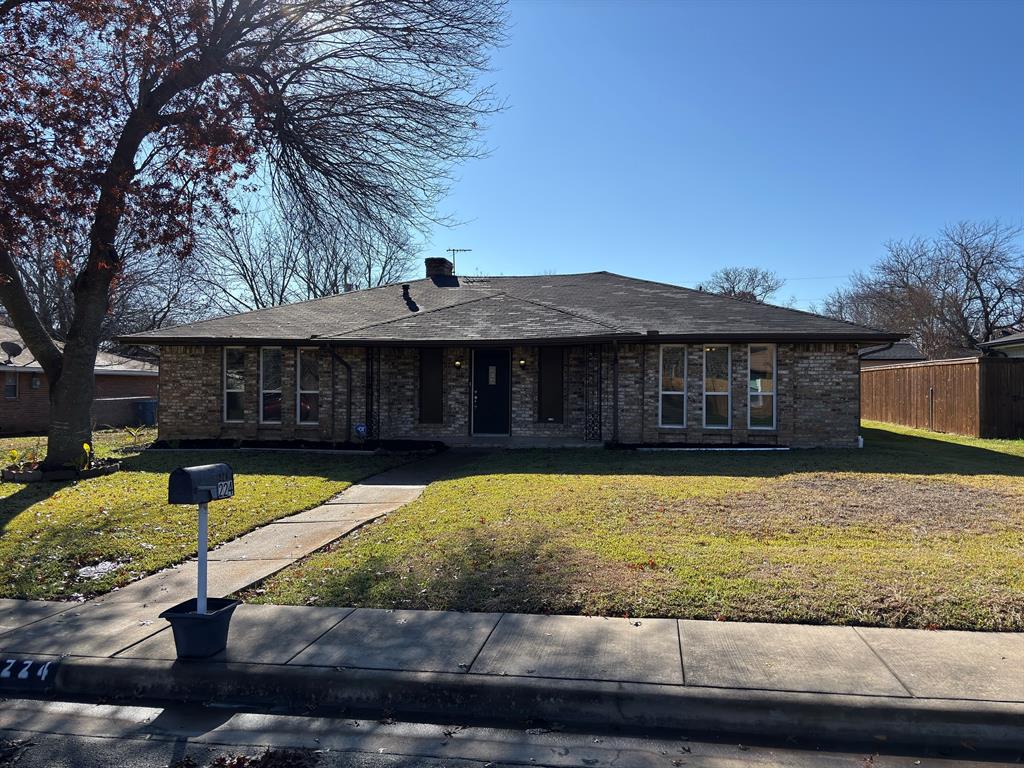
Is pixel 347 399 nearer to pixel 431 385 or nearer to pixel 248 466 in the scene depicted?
pixel 431 385

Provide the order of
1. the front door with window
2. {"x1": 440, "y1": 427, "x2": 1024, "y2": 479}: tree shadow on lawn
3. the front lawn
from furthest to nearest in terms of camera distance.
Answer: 1. the front door with window
2. {"x1": 440, "y1": 427, "x2": 1024, "y2": 479}: tree shadow on lawn
3. the front lawn

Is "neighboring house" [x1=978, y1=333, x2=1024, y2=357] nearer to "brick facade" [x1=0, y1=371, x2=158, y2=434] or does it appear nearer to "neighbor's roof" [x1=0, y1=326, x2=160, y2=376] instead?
"neighbor's roof" [x1=0, y1=326, x2=160, y2=376]

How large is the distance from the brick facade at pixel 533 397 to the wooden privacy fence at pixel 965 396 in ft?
19.6

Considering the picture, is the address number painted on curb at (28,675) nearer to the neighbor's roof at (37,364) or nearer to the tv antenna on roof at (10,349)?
the neighbor's roof at (37,364)

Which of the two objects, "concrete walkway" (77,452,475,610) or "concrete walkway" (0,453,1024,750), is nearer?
"concrete walkway" (0,453,1024,750)

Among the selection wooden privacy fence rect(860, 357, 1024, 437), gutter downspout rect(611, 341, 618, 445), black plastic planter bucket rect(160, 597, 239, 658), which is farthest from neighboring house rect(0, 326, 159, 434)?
wooden privacy fence rect(860, 357, 1024, 437)

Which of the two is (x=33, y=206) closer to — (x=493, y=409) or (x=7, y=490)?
(x=7, y=490)

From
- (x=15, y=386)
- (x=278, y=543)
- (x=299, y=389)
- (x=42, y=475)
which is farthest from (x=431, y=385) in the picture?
(x=15, y=386)

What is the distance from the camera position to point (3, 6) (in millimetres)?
9914

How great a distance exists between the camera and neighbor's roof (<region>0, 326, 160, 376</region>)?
2331 cm

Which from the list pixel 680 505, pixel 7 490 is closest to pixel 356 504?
pixel 680 505

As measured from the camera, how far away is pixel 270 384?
16.8m

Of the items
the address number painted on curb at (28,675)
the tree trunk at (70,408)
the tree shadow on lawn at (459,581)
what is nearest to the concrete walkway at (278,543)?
the tree shadow on lawn at (459,581)

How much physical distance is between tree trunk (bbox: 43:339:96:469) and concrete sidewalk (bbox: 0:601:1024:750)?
8.25m
